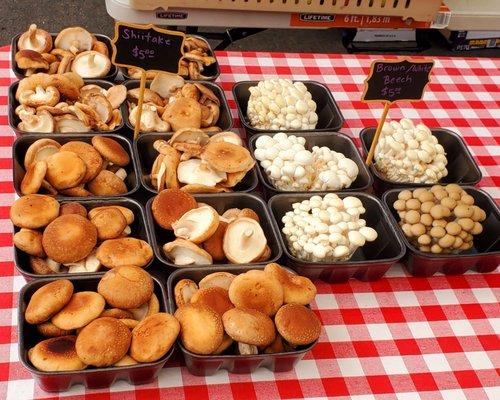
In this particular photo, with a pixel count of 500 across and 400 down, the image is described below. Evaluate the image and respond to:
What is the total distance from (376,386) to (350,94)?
142cm

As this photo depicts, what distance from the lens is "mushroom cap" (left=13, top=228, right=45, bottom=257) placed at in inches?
64.4

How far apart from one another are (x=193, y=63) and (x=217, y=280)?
42.7 inches

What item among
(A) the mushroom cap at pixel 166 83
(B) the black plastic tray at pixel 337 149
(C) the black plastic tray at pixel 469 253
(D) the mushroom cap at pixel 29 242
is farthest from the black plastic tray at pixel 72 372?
(A) the mushroom cap at pixel 166 83

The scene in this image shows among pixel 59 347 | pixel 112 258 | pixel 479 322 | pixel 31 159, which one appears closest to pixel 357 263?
pixel 479 322

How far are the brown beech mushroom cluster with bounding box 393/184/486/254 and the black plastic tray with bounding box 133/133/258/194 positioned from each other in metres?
0.49

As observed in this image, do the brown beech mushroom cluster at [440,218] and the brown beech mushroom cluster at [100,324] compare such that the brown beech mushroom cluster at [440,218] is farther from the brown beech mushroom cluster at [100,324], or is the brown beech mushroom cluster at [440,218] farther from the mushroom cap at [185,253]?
the brown beech mushroom cluster at [100,324]

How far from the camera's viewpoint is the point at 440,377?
1710 millimetres

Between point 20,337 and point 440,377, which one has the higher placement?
point 20,337

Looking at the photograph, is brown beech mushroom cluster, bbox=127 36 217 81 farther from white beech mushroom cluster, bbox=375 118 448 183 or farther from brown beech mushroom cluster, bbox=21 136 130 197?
white beech mushroom cluster, bbox=375 118 448 183

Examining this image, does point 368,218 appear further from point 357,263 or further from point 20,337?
point 20,337

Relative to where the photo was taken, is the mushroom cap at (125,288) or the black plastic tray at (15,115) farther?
the black plastic tray at (15,115)

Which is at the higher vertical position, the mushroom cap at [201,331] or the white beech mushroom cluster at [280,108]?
the white beech mushroom cluster at [280,108]

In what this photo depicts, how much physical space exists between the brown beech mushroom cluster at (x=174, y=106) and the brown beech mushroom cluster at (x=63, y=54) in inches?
8.2

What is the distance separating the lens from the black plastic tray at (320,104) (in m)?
2.37
